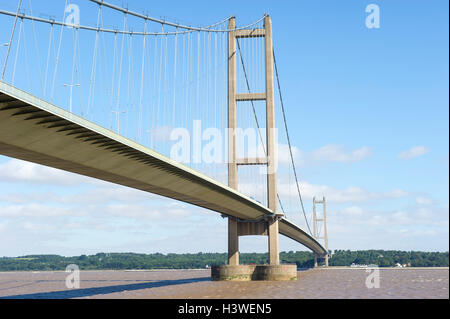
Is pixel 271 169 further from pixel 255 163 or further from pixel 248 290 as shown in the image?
pixel 248 290

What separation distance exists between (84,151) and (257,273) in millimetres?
33274

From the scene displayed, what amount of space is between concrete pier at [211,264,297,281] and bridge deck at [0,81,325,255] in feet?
47.5

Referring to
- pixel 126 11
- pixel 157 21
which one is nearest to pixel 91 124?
pixel 126 11

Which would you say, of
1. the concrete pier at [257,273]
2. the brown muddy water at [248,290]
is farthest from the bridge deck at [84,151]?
the concrete pier at [257,273]

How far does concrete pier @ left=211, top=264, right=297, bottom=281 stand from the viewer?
59.6m

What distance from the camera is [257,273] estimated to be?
60.2m

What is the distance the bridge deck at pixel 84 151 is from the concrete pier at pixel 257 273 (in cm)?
1447

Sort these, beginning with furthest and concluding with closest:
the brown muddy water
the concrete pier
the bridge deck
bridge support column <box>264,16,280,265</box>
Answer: bridge support column <box>264,16,280,265</box>
the concrete pier
the brown muddy water
the bridge deck

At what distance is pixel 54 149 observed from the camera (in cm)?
2914

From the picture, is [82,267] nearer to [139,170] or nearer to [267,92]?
[267,92]

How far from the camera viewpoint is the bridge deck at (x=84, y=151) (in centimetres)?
2406

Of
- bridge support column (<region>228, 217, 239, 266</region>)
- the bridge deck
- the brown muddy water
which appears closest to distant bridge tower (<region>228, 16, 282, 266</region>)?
bridge support column (<region>228, 217, 239, 266</region>)

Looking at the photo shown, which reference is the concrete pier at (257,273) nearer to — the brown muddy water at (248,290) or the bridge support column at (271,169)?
the brown muddy water at (248,290)

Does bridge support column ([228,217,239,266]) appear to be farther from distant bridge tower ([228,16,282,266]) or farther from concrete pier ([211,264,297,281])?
concrete pier ([211,264,297,281])
